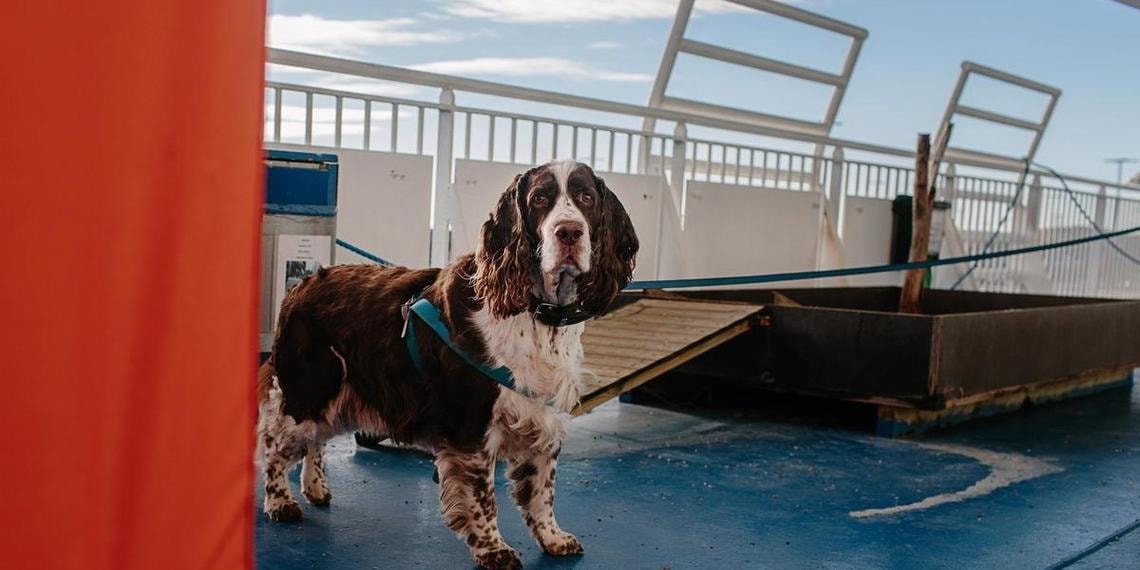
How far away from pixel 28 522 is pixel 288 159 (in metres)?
3.66

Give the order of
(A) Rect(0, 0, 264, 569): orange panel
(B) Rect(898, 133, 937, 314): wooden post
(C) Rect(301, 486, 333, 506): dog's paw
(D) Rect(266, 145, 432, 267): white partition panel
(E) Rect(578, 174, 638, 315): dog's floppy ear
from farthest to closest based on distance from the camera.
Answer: (B) Rect(898, 133, 937, 314): wooden post, (D) Rect(266, 145, 432, 267): white partition panel, (C) Rect(301, 486, 333, 506): dog's paw, (E) Rect(578, 174, 638, 315): dog's floppy ear, (A) Rect(0, 0, 264, 569): orange panel

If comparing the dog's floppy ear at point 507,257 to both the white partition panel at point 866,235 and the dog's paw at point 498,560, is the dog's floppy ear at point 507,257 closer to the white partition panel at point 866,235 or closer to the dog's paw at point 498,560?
the dog's paw at point 498,560

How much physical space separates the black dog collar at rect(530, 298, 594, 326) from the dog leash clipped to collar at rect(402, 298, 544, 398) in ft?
0.63

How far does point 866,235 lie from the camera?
10.9m

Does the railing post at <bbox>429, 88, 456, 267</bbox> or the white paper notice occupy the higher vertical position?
the railing post at <bbox>429, 88, 456, 267</bbox>

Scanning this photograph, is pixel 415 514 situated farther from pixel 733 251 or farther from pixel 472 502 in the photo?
pixel 733 251

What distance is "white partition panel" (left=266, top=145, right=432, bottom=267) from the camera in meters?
6.30

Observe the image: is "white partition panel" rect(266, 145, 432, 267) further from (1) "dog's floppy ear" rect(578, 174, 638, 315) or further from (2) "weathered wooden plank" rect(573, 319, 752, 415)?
(1) "dog's floppy ear" rect(578, 174, 638, 315)

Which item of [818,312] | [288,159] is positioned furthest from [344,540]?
[818,312]

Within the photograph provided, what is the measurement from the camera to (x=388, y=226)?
6523mm

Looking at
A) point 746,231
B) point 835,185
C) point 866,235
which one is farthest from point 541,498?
point 866,235

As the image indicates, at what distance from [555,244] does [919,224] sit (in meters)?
6.02

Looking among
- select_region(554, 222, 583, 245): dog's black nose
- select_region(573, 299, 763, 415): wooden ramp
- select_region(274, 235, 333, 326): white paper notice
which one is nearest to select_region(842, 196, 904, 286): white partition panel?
select_region(573, 299, 763, 415): wooden ramp

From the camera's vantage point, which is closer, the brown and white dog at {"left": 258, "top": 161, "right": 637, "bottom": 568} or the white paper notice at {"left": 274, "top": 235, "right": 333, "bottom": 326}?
the brown and white dog at {"left": 258, "top": 161, "right": 637, "bottom": 568}
